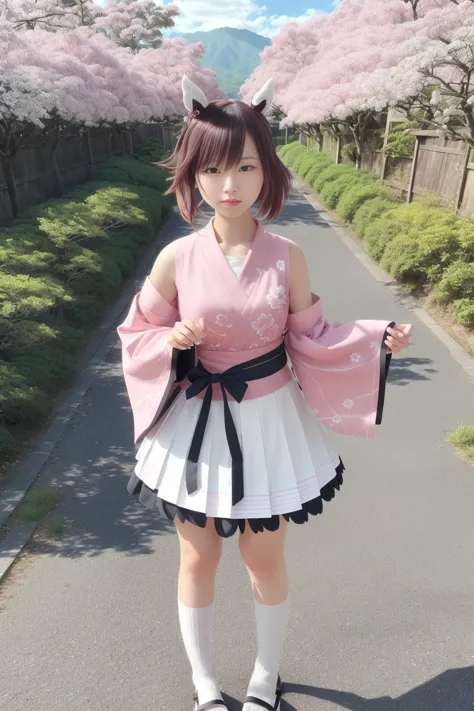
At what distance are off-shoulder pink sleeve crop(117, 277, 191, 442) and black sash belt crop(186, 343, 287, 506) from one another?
3.9 inches

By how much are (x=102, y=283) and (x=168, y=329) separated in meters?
5.75

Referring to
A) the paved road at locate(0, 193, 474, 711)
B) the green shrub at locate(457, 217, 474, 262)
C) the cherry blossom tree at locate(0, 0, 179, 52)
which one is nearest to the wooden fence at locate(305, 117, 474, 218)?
the green shrub at locate(457, 217, 474, 262)

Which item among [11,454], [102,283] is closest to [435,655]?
[11,454]

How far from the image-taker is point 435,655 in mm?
2420

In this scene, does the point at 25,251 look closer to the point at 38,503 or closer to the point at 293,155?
the point at 38,503

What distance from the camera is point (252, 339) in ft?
5.88

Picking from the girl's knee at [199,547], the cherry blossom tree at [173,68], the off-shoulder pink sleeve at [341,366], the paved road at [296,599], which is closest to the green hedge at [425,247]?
the paved road at [296,599]

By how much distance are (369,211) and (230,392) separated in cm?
967

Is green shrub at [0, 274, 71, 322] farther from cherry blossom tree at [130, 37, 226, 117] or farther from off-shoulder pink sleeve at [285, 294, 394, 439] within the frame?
cherry blossom tree at [130, 37, 226, 117]

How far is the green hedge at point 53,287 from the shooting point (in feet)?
14.2

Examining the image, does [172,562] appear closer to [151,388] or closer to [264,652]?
[264,652]

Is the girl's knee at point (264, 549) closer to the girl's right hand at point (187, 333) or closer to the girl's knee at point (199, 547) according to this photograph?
the girl's knee at point (199, 547)

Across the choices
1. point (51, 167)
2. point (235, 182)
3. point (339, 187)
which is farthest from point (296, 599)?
point (339, 187)

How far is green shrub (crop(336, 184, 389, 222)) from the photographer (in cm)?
1169
